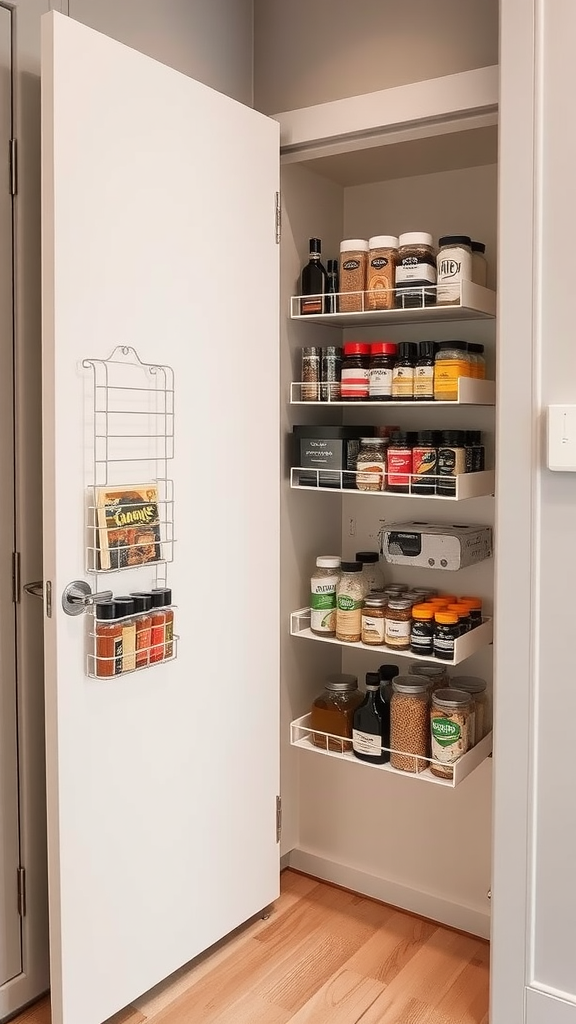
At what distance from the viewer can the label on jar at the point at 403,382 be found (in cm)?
215

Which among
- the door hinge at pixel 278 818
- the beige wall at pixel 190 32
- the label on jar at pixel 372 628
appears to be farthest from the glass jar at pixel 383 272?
the door hinge at pixel 278 818

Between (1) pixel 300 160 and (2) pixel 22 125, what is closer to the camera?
(2) pixel 22 125

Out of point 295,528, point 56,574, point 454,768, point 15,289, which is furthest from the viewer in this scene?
point 295,528

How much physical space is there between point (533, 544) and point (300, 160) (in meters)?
1.19

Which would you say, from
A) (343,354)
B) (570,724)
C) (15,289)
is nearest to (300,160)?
Result: (343,354)

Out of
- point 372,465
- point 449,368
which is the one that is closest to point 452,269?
point 449,368

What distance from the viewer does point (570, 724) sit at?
173cm

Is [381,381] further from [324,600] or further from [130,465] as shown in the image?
[130,465]

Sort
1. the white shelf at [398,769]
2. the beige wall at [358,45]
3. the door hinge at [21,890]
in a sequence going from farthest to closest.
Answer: the white shelf at [398,769], the beige wall at [358,45], the door hinge at [21,890]

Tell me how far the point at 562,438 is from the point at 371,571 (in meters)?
→ 0.85

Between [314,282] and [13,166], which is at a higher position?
[13,166]

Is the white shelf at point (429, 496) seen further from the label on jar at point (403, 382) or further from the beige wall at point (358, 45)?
the beige wall at point (358, 45)

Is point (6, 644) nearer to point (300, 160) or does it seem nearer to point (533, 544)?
point (533, 544)

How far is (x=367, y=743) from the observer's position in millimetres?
2230
